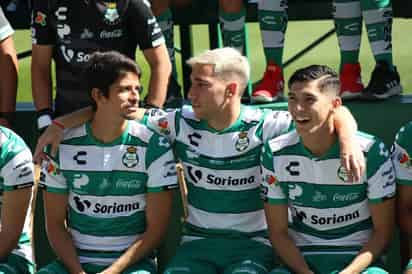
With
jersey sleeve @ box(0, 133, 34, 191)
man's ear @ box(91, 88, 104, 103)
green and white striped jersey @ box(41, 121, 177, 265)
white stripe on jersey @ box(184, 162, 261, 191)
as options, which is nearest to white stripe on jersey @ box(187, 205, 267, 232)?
white stripe on jersey @ box(184, 162, 261, 191)

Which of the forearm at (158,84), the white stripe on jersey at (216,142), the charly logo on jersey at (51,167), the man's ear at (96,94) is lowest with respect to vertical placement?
the charly logo on jersey at (51,167)

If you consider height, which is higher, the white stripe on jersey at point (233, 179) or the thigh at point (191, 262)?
the white stripe on jersey at point (233, 179)

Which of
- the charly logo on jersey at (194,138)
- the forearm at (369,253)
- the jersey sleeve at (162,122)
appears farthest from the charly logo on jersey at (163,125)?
the forearm at (369,253)

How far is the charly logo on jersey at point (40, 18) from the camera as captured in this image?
17.9 feet

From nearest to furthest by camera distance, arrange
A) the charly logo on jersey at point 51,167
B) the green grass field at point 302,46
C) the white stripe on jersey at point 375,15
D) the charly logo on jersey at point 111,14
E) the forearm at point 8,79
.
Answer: the charly logo on jersey at point 51,167 → the charly logo on jersey at point 111,14 → the forearm at point 8,79 → the white stripe on jersey at point 375,15 → the green grass field at point 302,46

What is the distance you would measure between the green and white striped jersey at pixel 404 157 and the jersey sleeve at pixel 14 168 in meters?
1.64

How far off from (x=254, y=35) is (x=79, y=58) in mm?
5936

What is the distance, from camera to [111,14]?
5.36 m

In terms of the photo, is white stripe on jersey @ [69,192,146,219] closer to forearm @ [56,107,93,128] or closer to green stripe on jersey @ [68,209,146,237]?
green stripe on jersey @ [68,209,146,237]

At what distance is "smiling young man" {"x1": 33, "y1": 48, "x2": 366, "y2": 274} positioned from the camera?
501cm

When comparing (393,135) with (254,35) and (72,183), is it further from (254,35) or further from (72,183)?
(254,35)

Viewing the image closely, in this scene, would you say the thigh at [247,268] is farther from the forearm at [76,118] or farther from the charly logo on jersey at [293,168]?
the forearm at [76,118]

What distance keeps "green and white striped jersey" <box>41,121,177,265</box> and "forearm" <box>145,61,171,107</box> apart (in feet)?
1.00

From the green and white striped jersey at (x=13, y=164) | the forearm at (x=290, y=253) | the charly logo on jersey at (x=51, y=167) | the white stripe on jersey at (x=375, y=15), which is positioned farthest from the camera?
the white stripe on jersey at (x=375, y=15)
